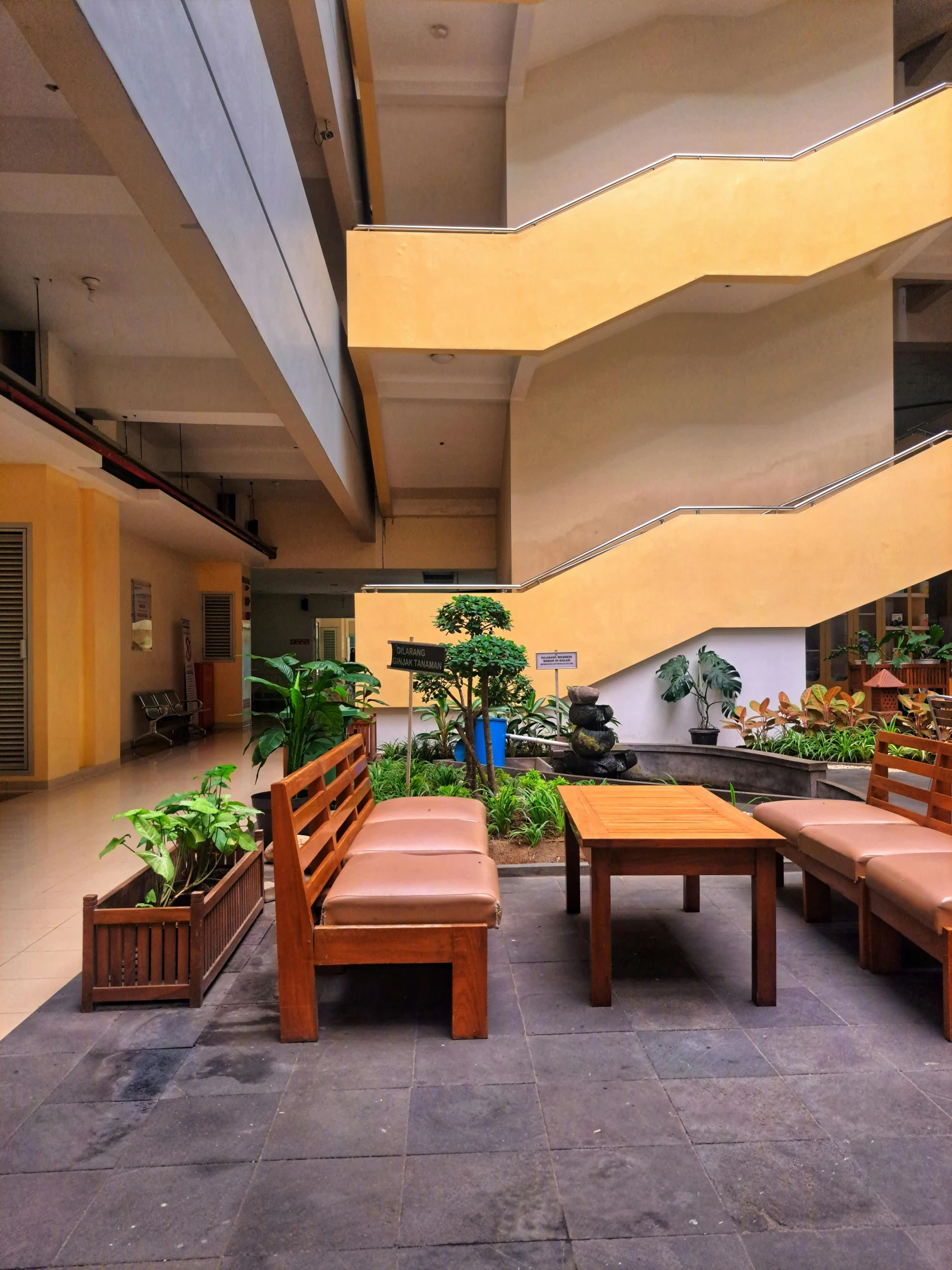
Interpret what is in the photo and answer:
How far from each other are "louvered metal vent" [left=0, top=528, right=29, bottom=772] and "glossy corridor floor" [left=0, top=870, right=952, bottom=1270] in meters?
5.75

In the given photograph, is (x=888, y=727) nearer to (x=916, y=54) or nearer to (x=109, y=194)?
(x=109, y=194)

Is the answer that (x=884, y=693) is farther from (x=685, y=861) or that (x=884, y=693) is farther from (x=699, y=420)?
(x=685, y=861)

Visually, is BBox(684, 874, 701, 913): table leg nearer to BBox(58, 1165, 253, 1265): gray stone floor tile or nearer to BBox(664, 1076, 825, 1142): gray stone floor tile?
BBox(664, 1076, 825, 1142): gray stone floor tile

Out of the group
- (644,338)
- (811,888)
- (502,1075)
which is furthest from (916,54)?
(502,1075)

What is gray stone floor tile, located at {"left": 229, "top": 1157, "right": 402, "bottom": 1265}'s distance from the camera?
5.12 feet

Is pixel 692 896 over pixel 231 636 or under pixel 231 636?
under

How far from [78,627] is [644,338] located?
7.62 metres

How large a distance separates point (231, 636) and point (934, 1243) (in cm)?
1392

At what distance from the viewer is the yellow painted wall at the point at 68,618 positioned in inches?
302

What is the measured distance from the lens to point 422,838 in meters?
2.99

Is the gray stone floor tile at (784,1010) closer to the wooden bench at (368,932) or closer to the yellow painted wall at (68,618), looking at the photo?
the wooden bench at (368,932)

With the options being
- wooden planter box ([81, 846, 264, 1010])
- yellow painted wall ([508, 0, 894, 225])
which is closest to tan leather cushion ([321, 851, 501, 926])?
wooden planter box ([81, 846, 264, 1010])

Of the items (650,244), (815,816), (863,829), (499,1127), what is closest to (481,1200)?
(499,1127)

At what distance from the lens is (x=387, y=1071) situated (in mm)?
2211
